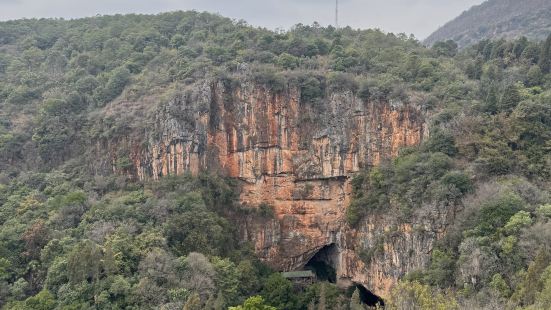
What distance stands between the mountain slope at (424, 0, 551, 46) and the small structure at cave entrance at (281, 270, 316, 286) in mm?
41787

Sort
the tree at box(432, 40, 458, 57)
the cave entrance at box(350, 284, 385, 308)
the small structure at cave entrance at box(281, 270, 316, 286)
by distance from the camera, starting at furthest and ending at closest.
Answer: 1. the tree at box(432, 40, 458, 57)
2. the small structure at cave entrance at box(281, 270, 316, 286)
3. the cave entrance at box(350, 284, 385, 308)

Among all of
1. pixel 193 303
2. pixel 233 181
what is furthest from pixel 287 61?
pixel 193 303

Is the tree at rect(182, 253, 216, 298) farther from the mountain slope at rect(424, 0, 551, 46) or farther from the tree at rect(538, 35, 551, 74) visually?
the mountain slope at rect(424, 0, 551, 46)

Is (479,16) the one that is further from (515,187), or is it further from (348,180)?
→ (515,187)

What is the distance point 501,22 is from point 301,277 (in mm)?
56087

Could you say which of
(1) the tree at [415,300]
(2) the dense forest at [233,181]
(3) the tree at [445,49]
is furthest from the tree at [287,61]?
(1) the tree at [415,300]

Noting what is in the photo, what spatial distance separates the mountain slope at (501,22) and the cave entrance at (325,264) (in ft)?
128

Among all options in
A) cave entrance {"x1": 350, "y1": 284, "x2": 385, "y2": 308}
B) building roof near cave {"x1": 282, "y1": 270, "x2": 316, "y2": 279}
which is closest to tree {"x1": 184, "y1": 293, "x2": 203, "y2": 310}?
building roof near cave {"x1": 282, "y1": 270, "x2": 316, "y2": 279}

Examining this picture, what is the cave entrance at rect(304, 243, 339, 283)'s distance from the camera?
34.5 meters

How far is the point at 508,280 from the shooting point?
2078cm

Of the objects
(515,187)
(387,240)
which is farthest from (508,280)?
(387,240)

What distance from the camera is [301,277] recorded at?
33281 millimetres

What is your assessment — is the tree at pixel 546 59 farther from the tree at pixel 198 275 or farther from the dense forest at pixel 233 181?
the tree at pixel 198 275

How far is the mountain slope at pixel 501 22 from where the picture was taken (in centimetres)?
6619
